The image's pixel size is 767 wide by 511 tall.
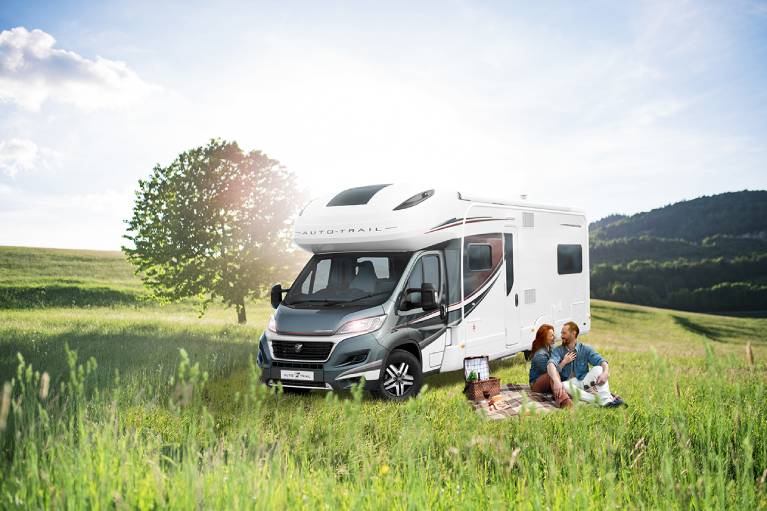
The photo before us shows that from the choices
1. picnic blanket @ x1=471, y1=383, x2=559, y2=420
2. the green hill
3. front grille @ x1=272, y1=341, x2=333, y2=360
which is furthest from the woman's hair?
the green hill

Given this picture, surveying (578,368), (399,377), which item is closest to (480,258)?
(578,368)

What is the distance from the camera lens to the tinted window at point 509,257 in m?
11.2

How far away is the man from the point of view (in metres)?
8.38

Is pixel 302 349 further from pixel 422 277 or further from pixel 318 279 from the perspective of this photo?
pixel 422 277

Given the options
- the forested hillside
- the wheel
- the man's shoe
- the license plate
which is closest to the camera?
the man's shoe

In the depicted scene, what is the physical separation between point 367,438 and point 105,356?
30.1 feet

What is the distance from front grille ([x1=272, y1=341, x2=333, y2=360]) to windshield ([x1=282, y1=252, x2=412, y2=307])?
648 mm

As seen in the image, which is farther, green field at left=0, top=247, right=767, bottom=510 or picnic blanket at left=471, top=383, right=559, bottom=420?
picnic blanket at left=471, top=383, right=559, bottom=420

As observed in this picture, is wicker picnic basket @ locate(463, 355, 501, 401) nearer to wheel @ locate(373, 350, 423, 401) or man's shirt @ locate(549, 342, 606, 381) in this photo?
wheel @ locate(373, 350, 423, 401)

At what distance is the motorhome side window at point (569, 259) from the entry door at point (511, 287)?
1.82 m

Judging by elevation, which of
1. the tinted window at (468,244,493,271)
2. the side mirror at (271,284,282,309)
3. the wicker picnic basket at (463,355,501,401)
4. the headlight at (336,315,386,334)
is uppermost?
the tinted window at (468,244,493,271)

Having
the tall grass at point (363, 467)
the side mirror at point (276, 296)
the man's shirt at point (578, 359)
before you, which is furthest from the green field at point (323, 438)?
the side mirror at point (276, 296)

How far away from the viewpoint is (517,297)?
1148 cm

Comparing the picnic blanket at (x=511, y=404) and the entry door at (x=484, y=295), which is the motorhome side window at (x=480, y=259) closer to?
the entry door at (x=484, y=295)
